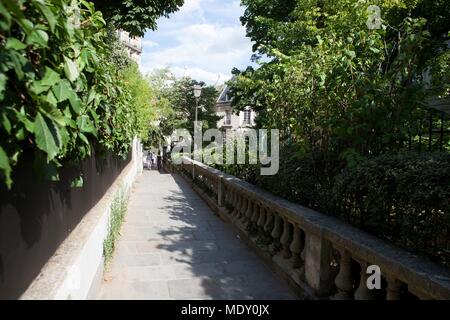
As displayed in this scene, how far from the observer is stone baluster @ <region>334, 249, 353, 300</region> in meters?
3.23

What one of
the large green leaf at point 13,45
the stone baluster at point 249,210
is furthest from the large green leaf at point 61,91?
the stone baluster at point 249,210

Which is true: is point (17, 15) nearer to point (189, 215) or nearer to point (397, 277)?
point (397, 277)

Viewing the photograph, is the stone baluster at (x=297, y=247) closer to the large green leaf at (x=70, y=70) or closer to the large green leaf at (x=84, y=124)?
the large green leaf at (x=84, y=124)

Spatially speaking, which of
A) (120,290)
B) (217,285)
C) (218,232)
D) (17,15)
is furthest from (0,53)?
(218,232)

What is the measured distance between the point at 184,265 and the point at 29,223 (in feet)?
8.81

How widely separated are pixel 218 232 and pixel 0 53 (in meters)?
5.37

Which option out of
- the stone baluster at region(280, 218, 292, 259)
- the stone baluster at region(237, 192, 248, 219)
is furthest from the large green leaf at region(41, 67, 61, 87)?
the stone baluster at region(237, 192, 248, 219)

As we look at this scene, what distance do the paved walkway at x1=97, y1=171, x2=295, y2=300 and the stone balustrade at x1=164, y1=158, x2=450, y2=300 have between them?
279mm

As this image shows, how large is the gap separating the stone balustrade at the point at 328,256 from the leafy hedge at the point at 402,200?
0.67 ft

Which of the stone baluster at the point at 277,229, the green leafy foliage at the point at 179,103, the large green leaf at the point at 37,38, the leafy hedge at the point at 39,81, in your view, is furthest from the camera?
the green leafy foliage at the point at 179,103

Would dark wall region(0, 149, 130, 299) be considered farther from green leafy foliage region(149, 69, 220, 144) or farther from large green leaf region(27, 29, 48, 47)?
green leafy foliage region(149, 69, 220, 144)

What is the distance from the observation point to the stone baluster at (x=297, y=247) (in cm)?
416

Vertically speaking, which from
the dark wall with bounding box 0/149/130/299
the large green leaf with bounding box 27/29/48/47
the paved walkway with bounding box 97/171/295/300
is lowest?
the paved walkway with bounding box 97/171/295/300

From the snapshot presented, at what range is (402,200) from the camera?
9.79 feet
